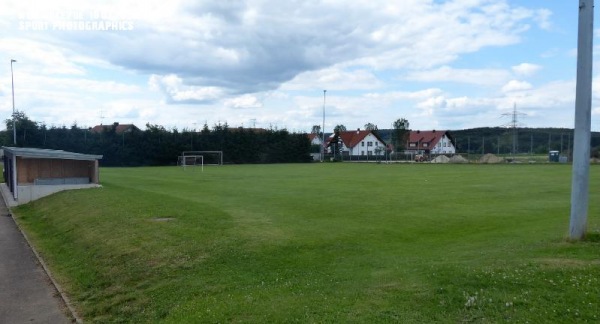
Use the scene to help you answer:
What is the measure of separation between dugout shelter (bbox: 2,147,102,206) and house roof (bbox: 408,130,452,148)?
91.6 meters

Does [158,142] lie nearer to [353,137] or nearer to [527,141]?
[353,137]

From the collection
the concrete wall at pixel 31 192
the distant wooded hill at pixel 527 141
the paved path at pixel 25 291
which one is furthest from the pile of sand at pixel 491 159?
the paved path at pixel 25 291

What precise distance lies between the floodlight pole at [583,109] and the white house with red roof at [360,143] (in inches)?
3742

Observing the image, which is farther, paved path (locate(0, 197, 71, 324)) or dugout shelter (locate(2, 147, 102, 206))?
dugout shelter (locate(2, 147, 102, 206))

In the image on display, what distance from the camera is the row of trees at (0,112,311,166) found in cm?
6372

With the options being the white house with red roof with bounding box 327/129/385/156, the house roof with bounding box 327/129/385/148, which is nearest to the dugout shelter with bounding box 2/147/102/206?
the white house with red roof with bounding box 327/129/385/156

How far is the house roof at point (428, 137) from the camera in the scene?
362 feet

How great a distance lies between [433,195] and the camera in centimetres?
2217

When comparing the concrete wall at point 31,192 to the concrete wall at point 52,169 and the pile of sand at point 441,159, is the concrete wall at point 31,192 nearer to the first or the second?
the concrete wall at point 52,169

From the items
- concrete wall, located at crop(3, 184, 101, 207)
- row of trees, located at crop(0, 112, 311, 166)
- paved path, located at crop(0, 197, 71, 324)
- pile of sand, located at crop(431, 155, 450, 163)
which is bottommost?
paved path, located at crop(0, 197, 71, 324)

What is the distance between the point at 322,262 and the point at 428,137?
4266 inches

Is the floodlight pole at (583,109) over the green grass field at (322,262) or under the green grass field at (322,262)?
over

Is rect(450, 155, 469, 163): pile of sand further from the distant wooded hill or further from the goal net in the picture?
the goal net

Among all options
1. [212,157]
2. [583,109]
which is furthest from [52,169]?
[212,157]
